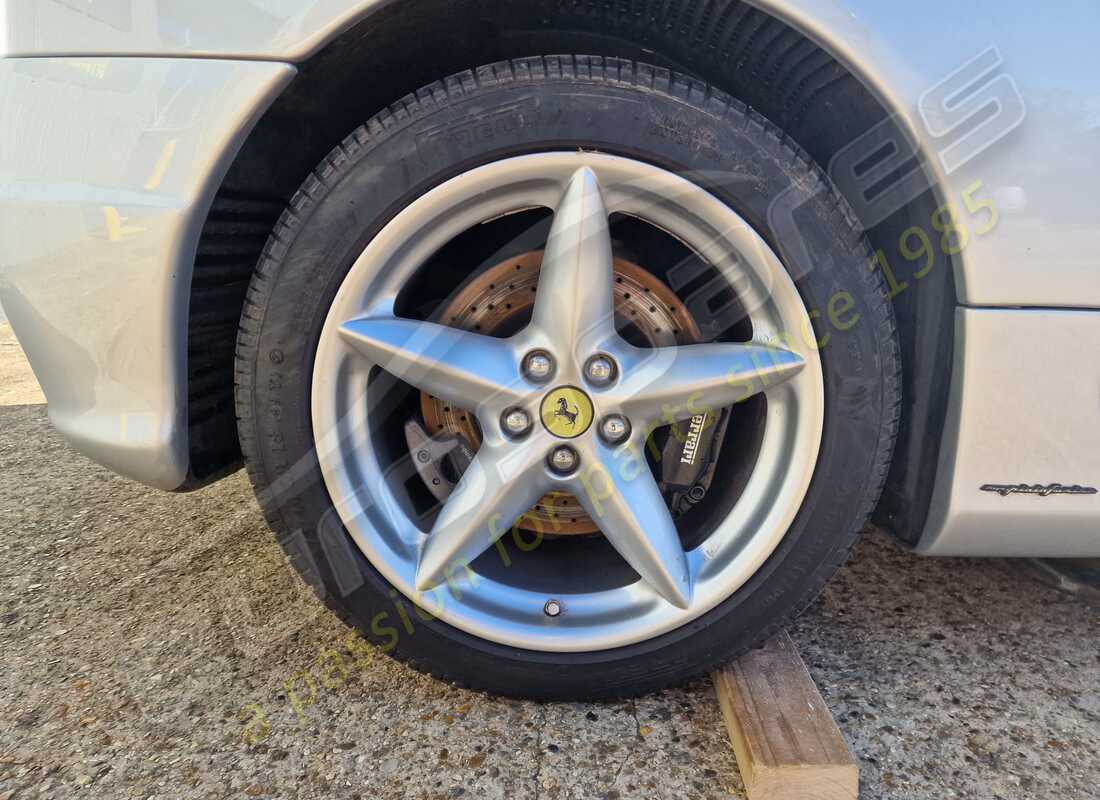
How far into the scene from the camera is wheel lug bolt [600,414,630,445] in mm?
1149

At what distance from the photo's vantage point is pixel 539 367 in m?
1.13

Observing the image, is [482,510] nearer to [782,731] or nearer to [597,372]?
[597,372]

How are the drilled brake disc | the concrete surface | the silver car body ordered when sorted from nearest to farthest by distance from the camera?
the silver car body
the drilled brake disc
the concrete surface

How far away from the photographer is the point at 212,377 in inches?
48.4

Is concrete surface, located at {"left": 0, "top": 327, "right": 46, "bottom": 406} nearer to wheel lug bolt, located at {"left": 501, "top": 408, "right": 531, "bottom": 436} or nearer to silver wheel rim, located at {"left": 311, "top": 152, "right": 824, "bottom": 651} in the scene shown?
silver wheel rim, located at {"left": 311, "top": 152, "right": 824, "bottom": 651}

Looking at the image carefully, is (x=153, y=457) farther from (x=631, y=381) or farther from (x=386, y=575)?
(x=631, y=381)

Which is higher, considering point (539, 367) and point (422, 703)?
point (539, 367)

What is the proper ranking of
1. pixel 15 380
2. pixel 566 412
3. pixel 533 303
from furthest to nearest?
1. pixel 15 380
2. pixel 533 303
3. pixel 566 412

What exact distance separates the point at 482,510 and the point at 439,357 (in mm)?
256

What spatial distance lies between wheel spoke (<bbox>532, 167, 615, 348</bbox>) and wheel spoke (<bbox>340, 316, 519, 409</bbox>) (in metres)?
0.10

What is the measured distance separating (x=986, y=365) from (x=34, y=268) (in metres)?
1.44

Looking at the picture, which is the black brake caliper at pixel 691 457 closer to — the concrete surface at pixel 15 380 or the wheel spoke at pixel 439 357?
the wheel spoke at pixel 439 357

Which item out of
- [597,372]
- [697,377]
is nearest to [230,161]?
[597,372]

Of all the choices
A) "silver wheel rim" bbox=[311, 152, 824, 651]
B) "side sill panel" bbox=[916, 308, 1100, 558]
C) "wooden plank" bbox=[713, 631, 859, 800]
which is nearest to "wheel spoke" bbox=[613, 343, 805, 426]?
"silver wheel rim" bbox=[311, 152, 824, 651]
